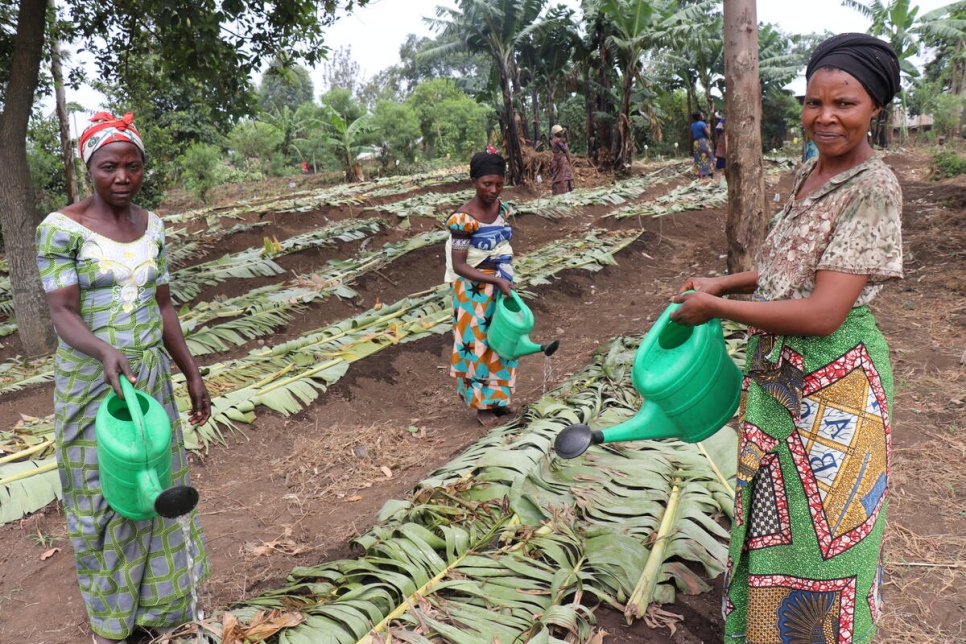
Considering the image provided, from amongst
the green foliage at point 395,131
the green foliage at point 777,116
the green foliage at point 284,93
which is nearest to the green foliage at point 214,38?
the green foliage at point 395,131

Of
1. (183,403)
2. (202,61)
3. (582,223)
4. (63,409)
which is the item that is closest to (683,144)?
(582,223)

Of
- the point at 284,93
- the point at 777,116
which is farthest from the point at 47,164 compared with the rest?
the point at 284,93

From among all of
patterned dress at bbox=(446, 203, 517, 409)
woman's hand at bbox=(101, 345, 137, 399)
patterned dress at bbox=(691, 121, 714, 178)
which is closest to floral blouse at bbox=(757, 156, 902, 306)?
woman's hand at bbox=(101, 345, 137, 399)

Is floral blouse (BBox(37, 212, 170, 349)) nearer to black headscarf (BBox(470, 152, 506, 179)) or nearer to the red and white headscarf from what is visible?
the red and white headscarf

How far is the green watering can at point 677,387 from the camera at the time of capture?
5.59ft

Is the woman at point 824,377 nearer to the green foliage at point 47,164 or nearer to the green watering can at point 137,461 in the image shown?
the green watering can at point 137,461

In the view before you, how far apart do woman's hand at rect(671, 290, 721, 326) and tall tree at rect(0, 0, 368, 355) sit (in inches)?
200

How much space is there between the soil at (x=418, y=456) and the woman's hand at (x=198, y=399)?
0.71 metres

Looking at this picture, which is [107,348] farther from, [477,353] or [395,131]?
[395,131]

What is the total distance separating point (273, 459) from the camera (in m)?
4.07

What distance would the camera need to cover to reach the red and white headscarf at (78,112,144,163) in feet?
6.77

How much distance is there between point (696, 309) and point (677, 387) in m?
0.23

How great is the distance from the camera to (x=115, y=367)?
192cm

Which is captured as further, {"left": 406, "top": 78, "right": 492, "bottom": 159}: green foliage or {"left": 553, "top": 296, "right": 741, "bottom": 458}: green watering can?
{"left": 406, "top": 78, "right": 492, "bottom": 159}: green foliage
